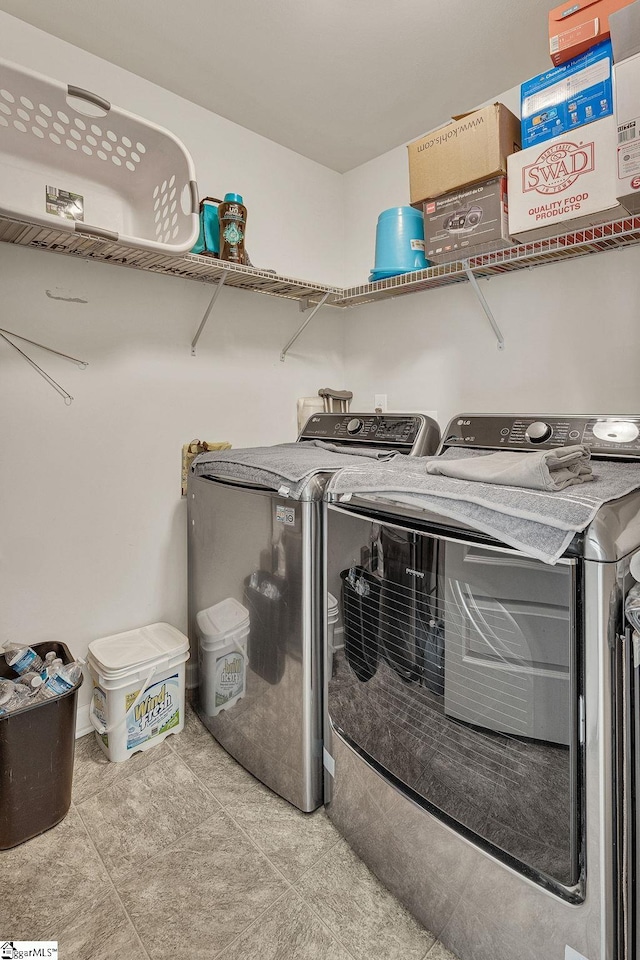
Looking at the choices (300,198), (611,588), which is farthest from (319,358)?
(611,588)

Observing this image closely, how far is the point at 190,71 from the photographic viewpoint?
1948mm

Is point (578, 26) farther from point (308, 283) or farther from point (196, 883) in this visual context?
point (196, 883)

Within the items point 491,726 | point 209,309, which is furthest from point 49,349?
point 491,726

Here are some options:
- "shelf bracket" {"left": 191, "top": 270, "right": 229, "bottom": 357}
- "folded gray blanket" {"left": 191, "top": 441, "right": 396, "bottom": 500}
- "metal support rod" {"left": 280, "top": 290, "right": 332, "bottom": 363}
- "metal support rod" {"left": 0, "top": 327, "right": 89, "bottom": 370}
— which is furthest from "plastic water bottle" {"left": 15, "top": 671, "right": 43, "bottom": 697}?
"metal support rod" {"left": 280, "top": 290, "right": 332, "bottom": 363}

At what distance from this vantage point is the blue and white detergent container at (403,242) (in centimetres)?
203

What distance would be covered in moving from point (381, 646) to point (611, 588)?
585 mm

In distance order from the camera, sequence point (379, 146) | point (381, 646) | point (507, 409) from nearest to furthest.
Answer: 1. point (381, 646)
2. point (507, 409)
3. point (379, 146)

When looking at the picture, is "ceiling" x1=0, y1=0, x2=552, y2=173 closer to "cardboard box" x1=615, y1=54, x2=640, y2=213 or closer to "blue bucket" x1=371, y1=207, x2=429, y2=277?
"blue bucket" x1=371, y1=207, x2=429, y2=277

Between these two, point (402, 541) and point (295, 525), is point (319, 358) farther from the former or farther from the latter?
point (402, 541)

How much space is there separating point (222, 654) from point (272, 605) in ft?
1.34

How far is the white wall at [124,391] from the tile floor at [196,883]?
0.54m

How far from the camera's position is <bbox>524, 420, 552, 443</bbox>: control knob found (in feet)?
5.21

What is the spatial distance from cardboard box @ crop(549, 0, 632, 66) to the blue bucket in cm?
68

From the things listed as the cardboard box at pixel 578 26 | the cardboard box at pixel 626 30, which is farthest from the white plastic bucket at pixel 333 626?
the cardboard box at pixel 578 26
